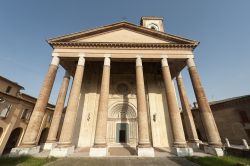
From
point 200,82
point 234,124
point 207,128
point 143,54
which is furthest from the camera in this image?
point 234,124

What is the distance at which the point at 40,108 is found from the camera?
37.1ft

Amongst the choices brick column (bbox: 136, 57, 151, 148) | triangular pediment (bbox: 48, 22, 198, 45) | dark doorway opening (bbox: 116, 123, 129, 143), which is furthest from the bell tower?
dark doorway opening (bbox: 116, 123, 129, 143)

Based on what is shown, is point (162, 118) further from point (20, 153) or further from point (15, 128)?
point (15, 128)

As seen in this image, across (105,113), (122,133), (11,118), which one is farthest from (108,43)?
(11,118)

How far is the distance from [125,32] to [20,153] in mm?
15164

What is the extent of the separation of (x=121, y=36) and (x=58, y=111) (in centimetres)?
1081

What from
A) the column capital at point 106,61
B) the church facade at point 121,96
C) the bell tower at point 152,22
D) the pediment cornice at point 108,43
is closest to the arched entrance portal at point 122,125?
the church facade at point 121,96

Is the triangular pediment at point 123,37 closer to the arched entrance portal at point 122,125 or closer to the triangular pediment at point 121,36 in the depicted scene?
the triangular pediment at point 121,36

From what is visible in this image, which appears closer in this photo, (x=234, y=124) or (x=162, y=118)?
(x=162, y=118)

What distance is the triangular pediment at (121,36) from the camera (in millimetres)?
14297

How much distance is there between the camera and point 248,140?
18156mm

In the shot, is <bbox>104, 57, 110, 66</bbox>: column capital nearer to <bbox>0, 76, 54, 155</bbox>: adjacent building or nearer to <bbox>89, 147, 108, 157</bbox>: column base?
<bbox>89, 147, 108, 157</bbox>: column base

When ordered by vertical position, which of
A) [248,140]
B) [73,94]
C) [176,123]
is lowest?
[248,140]

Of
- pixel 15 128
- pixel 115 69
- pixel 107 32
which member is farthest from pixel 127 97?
pixel 15 128
